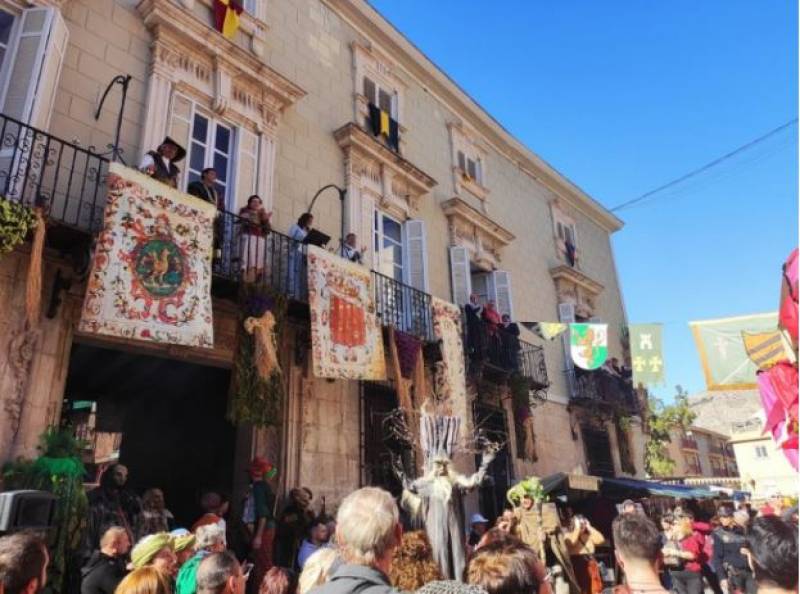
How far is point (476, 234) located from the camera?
1320 cm

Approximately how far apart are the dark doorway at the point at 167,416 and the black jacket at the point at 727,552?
248 inches

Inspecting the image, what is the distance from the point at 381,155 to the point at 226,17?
132 inches

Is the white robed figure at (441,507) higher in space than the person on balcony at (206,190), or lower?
lower

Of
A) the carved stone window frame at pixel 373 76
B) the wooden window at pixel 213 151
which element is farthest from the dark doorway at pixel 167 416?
the carved stone window frame at pixel 373 76

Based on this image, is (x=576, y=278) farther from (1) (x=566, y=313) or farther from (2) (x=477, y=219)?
(2) (x=477, y=219)

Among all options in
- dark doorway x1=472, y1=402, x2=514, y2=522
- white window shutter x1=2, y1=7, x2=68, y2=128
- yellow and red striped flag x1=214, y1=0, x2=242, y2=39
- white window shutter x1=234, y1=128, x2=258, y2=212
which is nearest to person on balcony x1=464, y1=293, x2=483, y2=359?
dark doorway x1=472, y1=402, x2=514, y2=522

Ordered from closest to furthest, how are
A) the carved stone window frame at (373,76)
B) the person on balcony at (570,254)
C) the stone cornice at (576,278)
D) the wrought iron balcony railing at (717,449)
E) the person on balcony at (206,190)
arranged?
1. the person on balcony at (206,190)
2. the carved stone window frame at (373,76)
3. the stone cornice at (576,278)
4. the person on balcony at (570,254)
5. the wrought iron balcony railing at (717,449)

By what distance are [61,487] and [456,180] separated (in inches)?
404

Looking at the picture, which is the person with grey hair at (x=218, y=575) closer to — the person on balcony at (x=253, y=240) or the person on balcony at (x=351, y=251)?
the person on balcony at (x=253, y=240)

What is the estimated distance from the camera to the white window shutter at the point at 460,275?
11695mm

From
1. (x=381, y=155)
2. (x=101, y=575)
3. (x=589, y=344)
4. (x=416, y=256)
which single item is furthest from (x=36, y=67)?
(x=589, y=344)

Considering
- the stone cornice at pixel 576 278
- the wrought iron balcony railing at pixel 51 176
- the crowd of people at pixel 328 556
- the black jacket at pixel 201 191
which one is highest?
the stone cornice at pixel 576 278

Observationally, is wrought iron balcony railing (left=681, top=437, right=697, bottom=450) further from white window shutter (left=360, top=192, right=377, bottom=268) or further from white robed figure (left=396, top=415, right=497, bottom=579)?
white robed figure (left=396, top=415, right=497, bottom=579)

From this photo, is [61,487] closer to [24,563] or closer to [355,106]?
[24,563]
